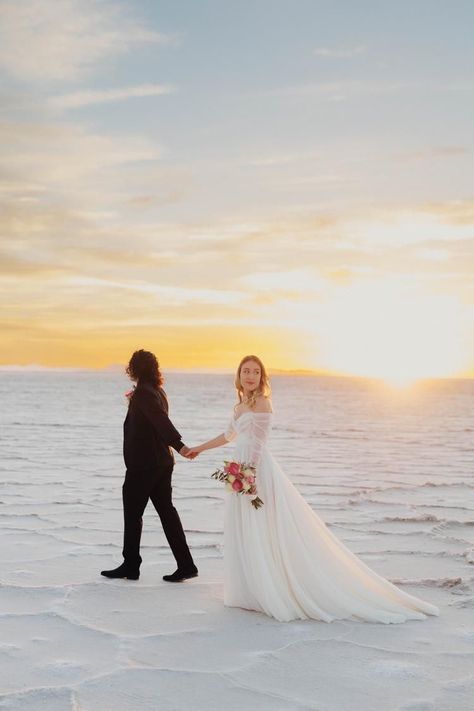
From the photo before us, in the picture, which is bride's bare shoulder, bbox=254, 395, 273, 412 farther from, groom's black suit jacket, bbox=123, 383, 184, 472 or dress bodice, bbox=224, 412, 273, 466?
groom's black suit jacket, bbox=123, 383, 184, 472

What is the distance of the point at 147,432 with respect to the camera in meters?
6.69

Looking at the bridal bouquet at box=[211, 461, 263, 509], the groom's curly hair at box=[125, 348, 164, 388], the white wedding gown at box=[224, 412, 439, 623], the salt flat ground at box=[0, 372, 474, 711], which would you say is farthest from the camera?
the groom's curly hair at box=[125, 348, 164, 388]

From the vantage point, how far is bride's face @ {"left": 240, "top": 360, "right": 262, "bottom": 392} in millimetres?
6066

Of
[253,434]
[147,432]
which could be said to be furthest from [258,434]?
[147,432]

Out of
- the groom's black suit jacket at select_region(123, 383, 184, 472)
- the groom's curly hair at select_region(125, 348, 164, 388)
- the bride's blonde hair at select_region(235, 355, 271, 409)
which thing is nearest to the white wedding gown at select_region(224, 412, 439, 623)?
the bride's blonde hair at select_region(235, 355, 271, 409)

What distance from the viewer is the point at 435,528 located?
9523 millimetres

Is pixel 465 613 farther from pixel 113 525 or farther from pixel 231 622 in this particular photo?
pixel 113 525

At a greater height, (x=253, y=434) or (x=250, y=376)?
(x=250, y=376)

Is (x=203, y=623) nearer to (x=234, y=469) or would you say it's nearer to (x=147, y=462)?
(x=234, y=469)

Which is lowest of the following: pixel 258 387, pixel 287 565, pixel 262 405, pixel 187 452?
pixel 287 565

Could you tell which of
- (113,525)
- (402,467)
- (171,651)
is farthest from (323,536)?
(402,467)

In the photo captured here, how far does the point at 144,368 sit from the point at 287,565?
2016mm

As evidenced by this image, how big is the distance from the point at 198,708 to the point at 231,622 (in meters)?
1.43

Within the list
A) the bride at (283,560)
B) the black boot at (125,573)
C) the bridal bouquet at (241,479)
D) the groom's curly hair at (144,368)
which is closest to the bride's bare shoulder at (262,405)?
the bride at (283,560)
